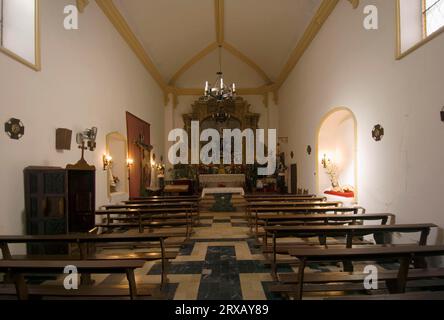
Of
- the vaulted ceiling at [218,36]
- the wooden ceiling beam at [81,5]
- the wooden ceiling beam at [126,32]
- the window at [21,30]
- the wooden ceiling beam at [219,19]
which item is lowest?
the window at [21,30]

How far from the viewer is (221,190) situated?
34.6 ft

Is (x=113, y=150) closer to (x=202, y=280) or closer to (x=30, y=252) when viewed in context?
(x=30, y=252)

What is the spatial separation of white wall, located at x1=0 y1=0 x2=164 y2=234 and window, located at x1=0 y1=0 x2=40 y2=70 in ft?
0.71

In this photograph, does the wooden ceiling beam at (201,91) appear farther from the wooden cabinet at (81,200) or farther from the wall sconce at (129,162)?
the wooden cabinet at (81,200)

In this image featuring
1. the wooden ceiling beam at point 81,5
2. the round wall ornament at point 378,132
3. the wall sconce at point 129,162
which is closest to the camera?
the round wall ornament at point 378,132

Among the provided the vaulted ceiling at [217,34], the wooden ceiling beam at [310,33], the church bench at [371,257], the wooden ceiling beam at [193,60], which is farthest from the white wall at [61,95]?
the wooden ceiling beam at [310,33]

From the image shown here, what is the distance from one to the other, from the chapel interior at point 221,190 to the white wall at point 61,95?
1.3 inches

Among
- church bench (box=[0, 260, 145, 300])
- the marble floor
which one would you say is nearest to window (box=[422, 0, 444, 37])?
the marble floor

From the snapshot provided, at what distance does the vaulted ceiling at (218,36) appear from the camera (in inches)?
364

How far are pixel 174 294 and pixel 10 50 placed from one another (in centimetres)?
445

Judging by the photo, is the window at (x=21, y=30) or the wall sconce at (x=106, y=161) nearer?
the window at (x=21, y=30)

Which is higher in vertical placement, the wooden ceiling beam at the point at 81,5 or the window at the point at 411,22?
the wooden ceiling beam at the point at 81,5

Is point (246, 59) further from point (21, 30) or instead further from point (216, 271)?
point (216, 271)
